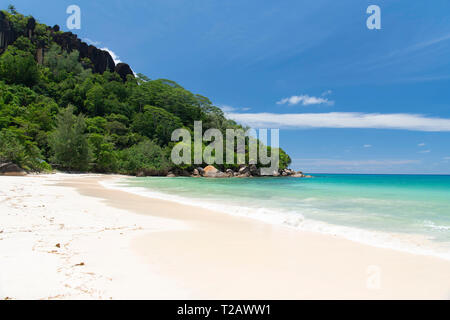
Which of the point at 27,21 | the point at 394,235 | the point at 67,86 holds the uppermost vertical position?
the point at 27,21

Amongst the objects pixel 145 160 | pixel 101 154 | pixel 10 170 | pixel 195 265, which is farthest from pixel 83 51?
pixel 195 265

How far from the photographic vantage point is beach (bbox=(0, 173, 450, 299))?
87.9 inches

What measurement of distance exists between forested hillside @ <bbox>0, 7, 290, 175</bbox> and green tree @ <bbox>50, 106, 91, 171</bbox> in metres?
0.12

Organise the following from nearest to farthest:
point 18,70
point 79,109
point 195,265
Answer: point 195,265, point 18,70, point 79,109

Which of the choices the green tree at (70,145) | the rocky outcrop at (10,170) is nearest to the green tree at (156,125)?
the green tree at (70,145)

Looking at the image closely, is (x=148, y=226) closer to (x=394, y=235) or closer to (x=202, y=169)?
(x=394, y=235)

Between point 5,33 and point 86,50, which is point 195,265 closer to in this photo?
point 5,33

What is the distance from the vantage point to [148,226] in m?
5.11

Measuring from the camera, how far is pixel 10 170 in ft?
64.6

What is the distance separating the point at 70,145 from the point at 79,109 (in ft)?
115

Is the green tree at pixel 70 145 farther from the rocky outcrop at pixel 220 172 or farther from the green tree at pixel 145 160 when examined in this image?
the rocky outcrop at pixel 220 172
